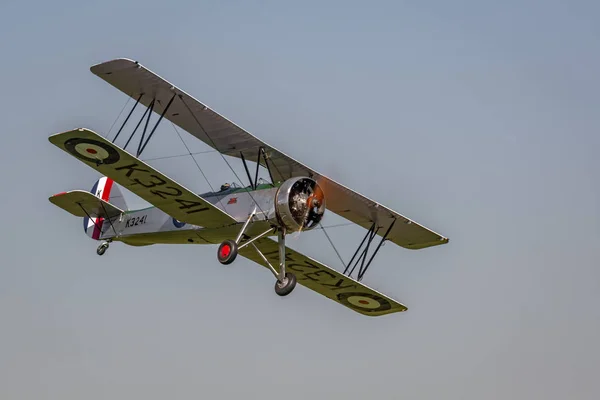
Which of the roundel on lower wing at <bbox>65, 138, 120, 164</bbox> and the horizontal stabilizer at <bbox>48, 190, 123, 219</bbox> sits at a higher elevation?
the roundel on lower wing at <bbox>65, 138, 120, 164</bbox>

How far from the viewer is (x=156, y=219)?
1975 cm

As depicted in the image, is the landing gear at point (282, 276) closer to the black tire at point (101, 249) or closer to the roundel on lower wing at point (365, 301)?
the roundel on lower wing at point (365, 301)

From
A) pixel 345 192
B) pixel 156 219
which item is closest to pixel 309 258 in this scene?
pixel 345 192

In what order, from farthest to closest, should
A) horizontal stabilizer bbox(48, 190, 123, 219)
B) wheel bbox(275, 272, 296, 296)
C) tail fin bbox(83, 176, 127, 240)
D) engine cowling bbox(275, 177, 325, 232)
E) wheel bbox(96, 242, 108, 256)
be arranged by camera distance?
tail fin bbox(83, 176, 127, 240), wheel bbox(96, 242, 108, 256), horizontal stabilizer bbox(48, 190, 123, 219), wheel bbox(275, 272, 296, 296), engine cowling bbox(275, 177, 325, 232)

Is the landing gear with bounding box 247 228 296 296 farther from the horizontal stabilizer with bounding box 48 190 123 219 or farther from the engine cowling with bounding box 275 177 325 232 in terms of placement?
the horizontal stabilizer with bounding box 48 190 123 219

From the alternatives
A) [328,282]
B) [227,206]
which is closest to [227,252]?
[227,206]

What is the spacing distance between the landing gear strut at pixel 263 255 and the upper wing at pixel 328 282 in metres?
0.65

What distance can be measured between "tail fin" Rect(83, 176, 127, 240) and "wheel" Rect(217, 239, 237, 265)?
11.6 feet

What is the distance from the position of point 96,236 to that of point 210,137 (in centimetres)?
354

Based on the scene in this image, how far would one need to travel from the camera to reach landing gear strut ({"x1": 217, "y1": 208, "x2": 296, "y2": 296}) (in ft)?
58.6

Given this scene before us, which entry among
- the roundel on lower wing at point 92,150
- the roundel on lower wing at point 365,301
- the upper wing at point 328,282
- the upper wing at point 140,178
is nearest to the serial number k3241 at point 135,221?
the upper wing at point 140,178

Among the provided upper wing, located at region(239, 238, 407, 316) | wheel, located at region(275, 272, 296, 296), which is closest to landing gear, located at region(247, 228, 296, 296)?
wheel, located at region(275, 272, 296, 296)

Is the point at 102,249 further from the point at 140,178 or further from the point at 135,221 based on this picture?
the point at 140,178

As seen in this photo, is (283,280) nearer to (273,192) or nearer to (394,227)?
(273,192)
